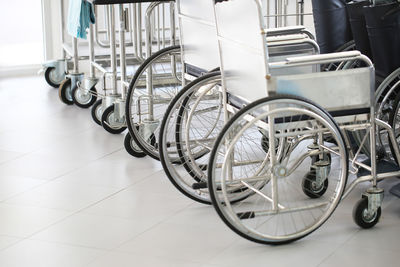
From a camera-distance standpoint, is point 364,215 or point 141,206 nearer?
point 364,215

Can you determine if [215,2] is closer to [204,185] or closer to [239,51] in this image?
[239,51]

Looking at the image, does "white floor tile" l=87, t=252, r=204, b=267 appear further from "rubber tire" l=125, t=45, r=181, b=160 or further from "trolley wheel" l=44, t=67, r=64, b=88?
"trolley wheel" l=44, t=67, r=64, b=88

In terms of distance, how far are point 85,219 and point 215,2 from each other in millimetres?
1139

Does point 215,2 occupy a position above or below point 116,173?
above

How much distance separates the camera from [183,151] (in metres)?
3.75

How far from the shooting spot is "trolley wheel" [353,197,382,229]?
319 cm

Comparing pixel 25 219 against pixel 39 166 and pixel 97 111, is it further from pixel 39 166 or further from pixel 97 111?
pixel 97 111

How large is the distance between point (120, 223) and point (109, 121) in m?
1.54

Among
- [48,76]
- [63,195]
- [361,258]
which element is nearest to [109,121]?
[63,195]

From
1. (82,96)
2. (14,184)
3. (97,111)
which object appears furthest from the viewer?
(82,96)

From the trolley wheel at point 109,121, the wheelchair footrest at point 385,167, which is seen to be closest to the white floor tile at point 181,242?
the wheelchair footrest at point 385,167

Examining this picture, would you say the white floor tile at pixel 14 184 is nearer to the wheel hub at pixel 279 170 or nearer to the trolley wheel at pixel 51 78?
the wheel hub at pixel 279 170

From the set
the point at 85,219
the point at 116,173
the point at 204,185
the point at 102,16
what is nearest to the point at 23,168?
the point at 116,173

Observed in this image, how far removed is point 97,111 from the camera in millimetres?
5105
